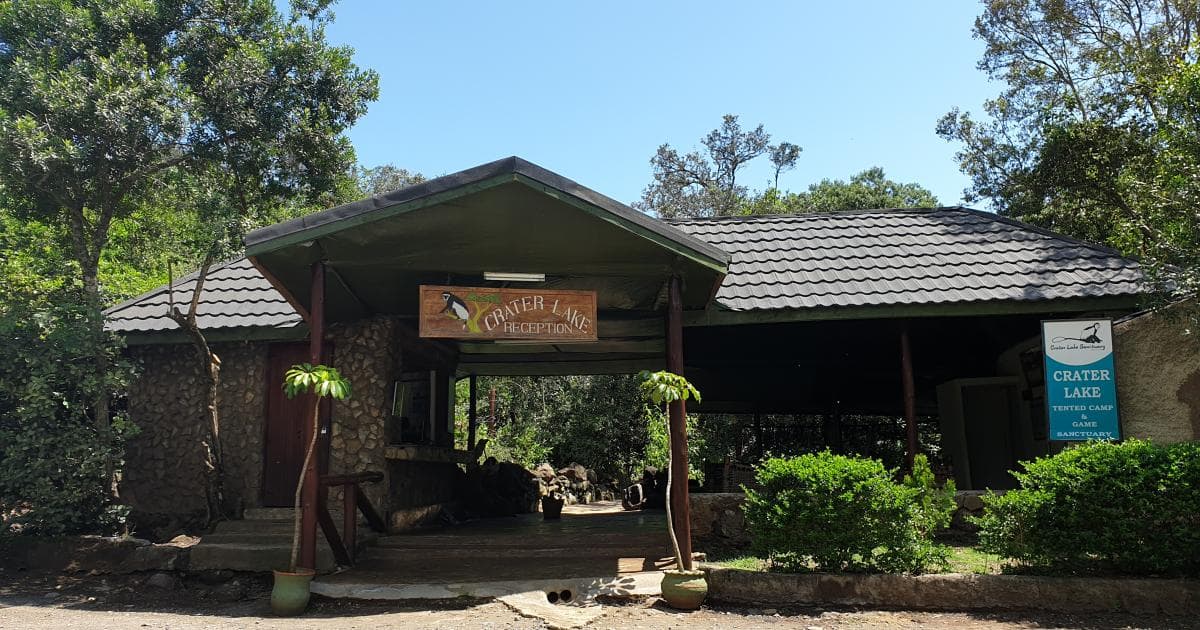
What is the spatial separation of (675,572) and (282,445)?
18.6 ft

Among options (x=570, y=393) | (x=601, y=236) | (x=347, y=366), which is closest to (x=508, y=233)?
(x=601, y=236)

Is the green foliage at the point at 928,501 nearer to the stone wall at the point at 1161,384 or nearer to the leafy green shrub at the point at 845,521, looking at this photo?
the leafy green shrub at the point at 845,521

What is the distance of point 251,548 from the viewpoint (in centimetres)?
852

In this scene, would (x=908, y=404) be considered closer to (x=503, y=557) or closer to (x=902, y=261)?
(x=902, y=261)

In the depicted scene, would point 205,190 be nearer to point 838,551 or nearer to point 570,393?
point 838,551

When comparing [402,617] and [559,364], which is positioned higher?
[559,364]

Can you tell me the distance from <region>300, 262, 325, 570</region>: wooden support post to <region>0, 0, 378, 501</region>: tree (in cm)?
228

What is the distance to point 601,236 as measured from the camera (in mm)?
7633

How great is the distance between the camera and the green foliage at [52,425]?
8.64 meters

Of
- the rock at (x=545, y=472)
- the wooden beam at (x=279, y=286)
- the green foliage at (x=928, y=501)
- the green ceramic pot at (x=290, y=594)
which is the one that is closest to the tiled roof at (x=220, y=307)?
the wooden beam at (x=279, y=286)

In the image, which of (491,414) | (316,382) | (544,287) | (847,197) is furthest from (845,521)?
(847,197)

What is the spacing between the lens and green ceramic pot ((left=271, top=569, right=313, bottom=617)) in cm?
683

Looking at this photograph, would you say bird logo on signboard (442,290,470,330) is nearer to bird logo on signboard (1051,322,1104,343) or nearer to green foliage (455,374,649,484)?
bird logo on signboard (1051,322,1104,343)

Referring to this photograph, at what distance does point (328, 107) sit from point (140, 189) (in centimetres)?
241
